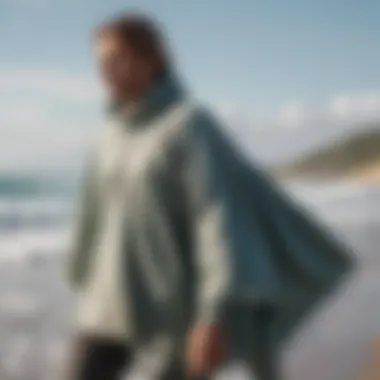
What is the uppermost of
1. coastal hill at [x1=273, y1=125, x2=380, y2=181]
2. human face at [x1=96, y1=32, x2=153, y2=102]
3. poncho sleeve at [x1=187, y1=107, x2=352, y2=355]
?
human face at [x1=96, y1=32, x2=153, y2=102]

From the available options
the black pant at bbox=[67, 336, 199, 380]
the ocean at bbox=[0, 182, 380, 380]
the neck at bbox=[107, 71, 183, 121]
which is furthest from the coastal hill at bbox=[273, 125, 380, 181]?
the black pant at bbox=[67, 336, 199, 380]

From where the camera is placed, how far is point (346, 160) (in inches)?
50.1

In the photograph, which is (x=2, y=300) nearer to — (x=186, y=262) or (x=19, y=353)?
(x=19, y=353)

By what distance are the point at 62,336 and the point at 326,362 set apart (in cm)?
36

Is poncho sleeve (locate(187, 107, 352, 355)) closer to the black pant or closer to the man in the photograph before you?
the man

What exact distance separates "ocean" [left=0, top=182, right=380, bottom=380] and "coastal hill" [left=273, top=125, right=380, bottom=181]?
2 cm

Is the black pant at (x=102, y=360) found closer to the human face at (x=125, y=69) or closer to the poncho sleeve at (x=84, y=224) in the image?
the poncho sleeve at (x=84, y=224)

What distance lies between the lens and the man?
1.08 metres

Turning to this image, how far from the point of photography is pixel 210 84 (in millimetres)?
1280

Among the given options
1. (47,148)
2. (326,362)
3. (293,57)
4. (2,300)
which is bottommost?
(326,362)

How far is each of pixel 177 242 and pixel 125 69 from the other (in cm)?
22

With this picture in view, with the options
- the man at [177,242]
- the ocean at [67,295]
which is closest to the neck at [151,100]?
the man at [177,242]

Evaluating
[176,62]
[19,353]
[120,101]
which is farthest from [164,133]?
[19,353]

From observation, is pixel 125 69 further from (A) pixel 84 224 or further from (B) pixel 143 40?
(A) pixel 84 224
